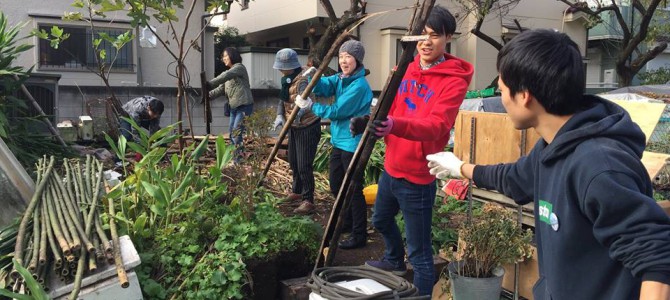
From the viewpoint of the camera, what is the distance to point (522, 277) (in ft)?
11.9

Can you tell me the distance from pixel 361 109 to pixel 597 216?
2889 mm

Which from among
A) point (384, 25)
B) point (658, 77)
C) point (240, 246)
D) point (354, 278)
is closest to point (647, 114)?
point (354, 278)

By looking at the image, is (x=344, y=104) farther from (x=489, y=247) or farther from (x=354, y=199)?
(x=489, y=247)

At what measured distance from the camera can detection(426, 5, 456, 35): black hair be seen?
3094mm

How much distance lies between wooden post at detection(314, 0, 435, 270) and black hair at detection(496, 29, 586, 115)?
1.32 meters

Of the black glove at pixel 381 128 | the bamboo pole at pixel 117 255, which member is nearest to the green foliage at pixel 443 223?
the black glove at pixel 381 128

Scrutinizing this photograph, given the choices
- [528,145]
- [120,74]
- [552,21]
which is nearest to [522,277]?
[528,145]

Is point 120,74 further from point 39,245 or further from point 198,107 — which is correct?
point 39,245

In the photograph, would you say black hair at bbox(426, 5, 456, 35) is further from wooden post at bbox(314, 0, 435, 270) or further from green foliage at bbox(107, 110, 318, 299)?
green foliage at bbox(107, 110, 318, 299)

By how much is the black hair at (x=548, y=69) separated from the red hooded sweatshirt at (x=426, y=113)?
1.13m

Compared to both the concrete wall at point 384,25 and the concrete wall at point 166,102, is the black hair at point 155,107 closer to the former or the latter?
the concrete wall at point 166,102

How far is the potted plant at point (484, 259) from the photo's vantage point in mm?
3289

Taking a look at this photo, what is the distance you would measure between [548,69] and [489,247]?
1881 mm

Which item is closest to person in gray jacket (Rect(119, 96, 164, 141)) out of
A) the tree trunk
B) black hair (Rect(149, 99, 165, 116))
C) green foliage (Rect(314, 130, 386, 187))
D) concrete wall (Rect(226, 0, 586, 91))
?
black hair (Rect(149, 99, 165, 116))
